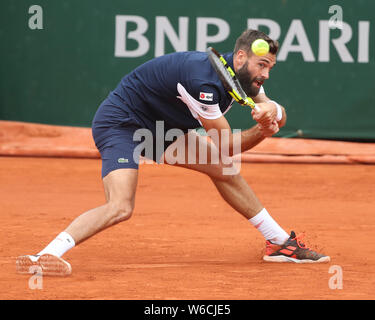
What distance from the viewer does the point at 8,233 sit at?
→ 186 inches

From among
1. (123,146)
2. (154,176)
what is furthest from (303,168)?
(123,146)

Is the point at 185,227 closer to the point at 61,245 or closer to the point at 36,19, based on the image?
the point at 61,245

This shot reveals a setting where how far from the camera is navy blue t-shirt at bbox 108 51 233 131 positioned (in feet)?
11.9

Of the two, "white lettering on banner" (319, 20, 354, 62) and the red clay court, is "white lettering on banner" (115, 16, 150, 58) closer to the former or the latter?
the red clay court

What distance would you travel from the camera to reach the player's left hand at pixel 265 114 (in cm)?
359

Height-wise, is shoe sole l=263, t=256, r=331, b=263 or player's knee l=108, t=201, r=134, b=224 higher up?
player's knee l=108, t=201, r=134, b=224

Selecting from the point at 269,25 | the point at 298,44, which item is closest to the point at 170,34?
the point at 269,25

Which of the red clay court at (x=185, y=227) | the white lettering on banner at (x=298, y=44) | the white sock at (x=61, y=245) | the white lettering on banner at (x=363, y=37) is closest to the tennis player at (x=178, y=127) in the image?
the white sock at (x=61, y=245)

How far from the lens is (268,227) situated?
4.13 m

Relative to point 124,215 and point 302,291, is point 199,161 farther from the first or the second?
point 302,291

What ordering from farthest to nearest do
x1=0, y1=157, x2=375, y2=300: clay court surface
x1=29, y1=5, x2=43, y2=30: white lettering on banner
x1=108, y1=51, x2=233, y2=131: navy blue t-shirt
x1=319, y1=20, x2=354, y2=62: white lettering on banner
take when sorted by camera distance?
x1=29, y1=5, x2=43, y2=30: white lettering on banner, x1=319, y1=20, x2=354, y2=62: white lettering on banner, x1=108, y1=51, x2=233, y2=131: navy blue t-shirt, x1=0, y1=157, x2=375, y2=300: clay court surface

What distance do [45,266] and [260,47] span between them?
54.4 inches

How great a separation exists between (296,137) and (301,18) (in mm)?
1183

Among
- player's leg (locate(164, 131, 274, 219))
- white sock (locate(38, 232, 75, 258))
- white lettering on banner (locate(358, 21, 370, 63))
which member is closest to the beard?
player's leg (locate(164, 131, 274, 219))
